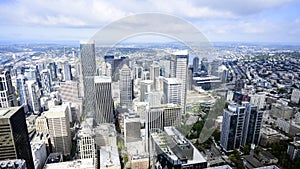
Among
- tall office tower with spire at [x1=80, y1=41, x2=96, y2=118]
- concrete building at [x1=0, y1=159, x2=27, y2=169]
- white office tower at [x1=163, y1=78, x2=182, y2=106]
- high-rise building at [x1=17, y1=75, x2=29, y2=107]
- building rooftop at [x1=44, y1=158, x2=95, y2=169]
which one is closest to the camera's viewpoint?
concrete building at [x1=0, y1=159, x2=27, y2=169]

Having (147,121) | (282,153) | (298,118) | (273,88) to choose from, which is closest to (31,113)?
(147,121)

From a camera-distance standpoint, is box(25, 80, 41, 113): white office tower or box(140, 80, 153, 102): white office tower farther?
box(25, 80, 41, 113): white office tower

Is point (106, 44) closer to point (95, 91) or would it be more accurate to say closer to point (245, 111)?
point (95, 91)

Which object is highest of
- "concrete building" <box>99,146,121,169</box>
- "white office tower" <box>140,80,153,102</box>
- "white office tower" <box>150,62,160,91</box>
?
"white office tower" <box>150,62,160,91</box>

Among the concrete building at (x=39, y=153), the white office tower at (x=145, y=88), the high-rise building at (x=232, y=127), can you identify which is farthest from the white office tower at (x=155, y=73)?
the concrete building at (x=39, y=153)

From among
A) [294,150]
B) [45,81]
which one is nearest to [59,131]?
[45,81]

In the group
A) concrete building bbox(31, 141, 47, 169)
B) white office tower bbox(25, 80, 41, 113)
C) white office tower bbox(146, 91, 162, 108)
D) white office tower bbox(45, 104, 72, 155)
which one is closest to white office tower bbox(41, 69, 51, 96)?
white office tower bbox(25, 80, 41, 113)

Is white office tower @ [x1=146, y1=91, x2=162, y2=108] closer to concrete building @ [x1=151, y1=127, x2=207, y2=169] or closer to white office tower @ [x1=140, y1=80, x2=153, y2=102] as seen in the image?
white office tower @ [x1=140, y1=80, x2=153, y2=102]

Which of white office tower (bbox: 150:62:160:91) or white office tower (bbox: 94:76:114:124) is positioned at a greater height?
white office tower (bbox: 150:62:160:91)
